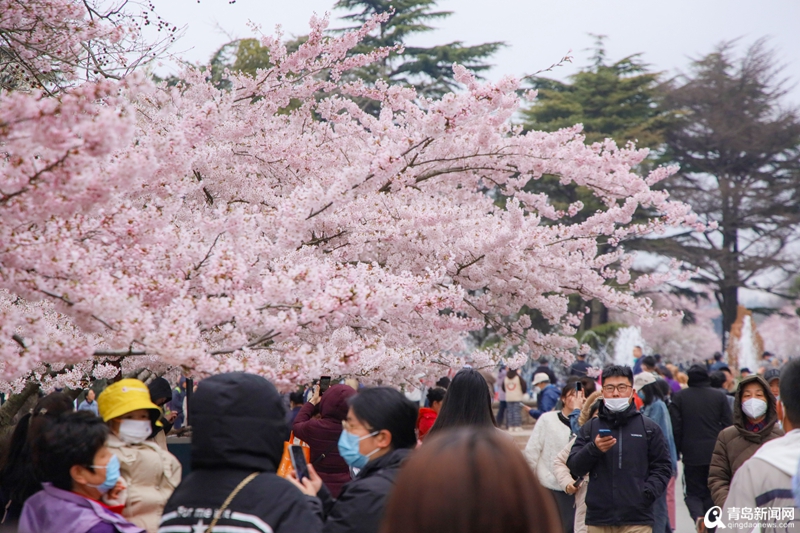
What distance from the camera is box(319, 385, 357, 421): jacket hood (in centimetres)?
613

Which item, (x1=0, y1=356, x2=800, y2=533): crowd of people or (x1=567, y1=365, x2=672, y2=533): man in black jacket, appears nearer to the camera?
(x1=0, y1=356, x2=800, y2=533): crowd of people

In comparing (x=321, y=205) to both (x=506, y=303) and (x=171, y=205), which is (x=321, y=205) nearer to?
(x=171, y=205)

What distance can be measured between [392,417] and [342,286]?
1.04 m

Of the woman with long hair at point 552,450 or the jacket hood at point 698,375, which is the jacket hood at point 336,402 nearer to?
the woman with long hair at point 552,450

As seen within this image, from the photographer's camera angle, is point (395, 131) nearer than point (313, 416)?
No

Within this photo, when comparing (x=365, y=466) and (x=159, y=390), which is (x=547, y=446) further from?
(x=365, y=466)

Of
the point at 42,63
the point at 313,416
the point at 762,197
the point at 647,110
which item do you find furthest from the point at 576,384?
the point at 762,197

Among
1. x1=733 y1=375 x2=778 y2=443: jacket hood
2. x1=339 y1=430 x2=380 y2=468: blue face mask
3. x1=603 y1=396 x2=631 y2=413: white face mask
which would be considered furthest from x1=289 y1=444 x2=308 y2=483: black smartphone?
x1=733 y1=375 x2=778 y2=443: jacket hood

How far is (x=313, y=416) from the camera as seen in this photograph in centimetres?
711

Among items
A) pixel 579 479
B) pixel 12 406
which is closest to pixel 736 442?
pixel 579 479

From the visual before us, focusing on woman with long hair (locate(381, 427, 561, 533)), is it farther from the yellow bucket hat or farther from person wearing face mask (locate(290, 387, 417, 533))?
the yellow bucket hat

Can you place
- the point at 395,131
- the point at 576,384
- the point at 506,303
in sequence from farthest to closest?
the point at 506,303
the point at 395,131
the point at 576,384

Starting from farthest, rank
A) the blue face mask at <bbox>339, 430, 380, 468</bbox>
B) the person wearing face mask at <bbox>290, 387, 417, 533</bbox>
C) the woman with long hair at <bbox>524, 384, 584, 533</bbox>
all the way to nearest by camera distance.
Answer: the woman with long hair at <bbox>524, 384, 584, 533</bbox> < the blue face mask at <bbox>339, 430, 380, 468</bbox> < the person wearing face mask at <bbox>290, 387, 417, 533</bbox>

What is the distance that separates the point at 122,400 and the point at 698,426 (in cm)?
647
